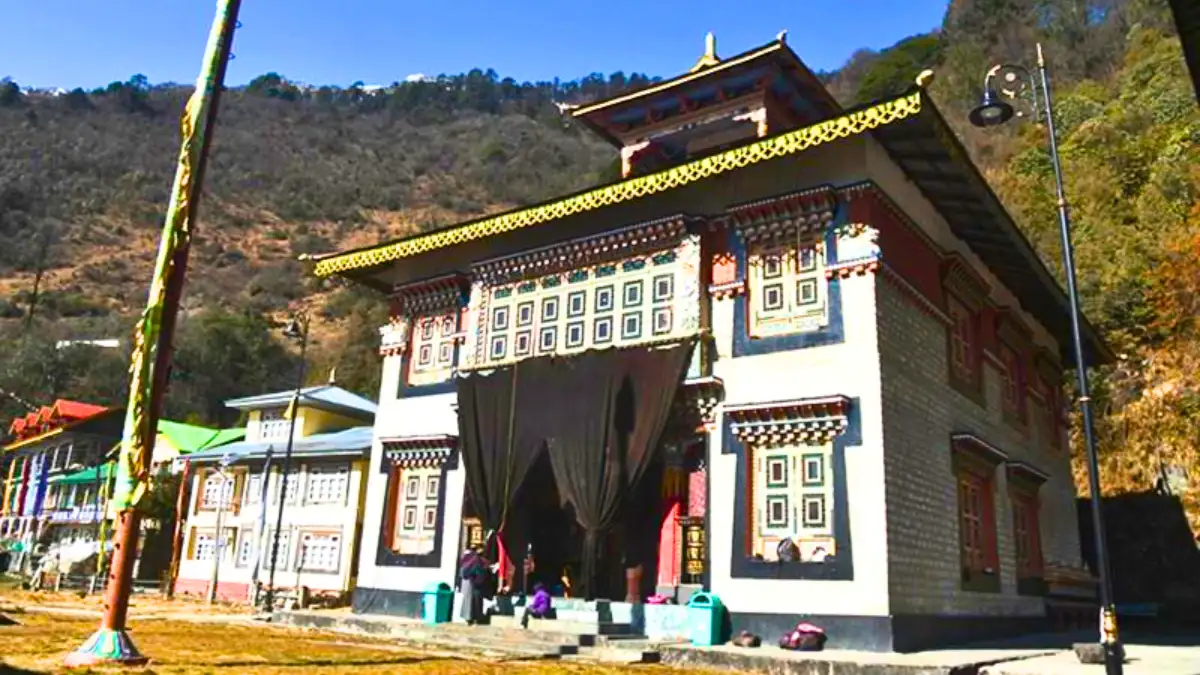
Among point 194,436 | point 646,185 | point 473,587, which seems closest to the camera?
point 646,185

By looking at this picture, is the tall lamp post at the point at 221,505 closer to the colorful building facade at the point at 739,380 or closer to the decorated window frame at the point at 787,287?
the colorful building facade at the point at 739,380

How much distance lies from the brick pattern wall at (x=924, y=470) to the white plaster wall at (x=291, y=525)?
71.5 feet

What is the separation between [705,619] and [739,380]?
4377 mm

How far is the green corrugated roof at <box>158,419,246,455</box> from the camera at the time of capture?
42906 millimetres

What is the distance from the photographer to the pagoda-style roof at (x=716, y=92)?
20.3 meters

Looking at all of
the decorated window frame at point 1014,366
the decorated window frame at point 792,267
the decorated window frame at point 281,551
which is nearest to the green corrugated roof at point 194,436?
the decorated window frame at point 281,551

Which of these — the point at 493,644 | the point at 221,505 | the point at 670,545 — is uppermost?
the point at 221,505

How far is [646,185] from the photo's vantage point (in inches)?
704

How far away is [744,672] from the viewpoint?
1338 centimetres

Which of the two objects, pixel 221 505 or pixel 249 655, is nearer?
pixel 249 655

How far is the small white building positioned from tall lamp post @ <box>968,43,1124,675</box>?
25545 mm

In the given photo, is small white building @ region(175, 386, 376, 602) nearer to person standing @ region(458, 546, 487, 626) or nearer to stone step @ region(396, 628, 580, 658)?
person standing @ region(458, 546, 487, 626)

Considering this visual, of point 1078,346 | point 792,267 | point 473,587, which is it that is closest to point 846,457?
point 792,267

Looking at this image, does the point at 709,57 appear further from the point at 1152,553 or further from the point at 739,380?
the point at 1152,553
